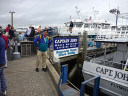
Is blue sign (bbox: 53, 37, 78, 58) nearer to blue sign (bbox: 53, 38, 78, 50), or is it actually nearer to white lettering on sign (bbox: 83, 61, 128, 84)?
blue sign (bbox: 53, 38, 78, 50)

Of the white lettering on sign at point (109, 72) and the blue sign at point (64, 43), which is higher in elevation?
the blue sign at point (64, 43)

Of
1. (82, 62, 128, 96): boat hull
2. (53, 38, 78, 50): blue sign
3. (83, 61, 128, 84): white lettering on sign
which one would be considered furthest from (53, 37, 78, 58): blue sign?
(82, 62, 128, 96): boat hull

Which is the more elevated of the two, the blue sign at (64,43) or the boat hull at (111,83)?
the blue sign at (64,43)

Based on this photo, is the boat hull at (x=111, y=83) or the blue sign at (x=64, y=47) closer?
the boat hull at (x=111, y=83)

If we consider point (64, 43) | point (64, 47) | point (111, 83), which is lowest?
point (111, 83)

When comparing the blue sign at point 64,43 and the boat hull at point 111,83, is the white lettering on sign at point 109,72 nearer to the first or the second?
the boat hull at point 111,83

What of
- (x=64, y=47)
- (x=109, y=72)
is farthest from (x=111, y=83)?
(x=64, y=47)

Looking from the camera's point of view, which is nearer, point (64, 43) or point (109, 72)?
point (109, 72)

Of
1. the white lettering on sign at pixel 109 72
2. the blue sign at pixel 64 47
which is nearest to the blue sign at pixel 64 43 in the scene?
the blue sign at pixel 64 47

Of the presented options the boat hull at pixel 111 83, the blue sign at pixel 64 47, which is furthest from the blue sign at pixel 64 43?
the boat hull at pixel 111 83

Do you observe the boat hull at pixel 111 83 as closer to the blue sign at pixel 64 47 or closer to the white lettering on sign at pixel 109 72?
the white lettering on sign at pixel 109 72

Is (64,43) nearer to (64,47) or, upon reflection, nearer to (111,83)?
(64,47)

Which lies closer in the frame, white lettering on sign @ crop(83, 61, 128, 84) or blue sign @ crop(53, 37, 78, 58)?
white lettering on sign @ crop(83, 61, 128, 84)

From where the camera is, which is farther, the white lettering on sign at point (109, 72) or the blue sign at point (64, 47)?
the blue sign at point (64, 47)
